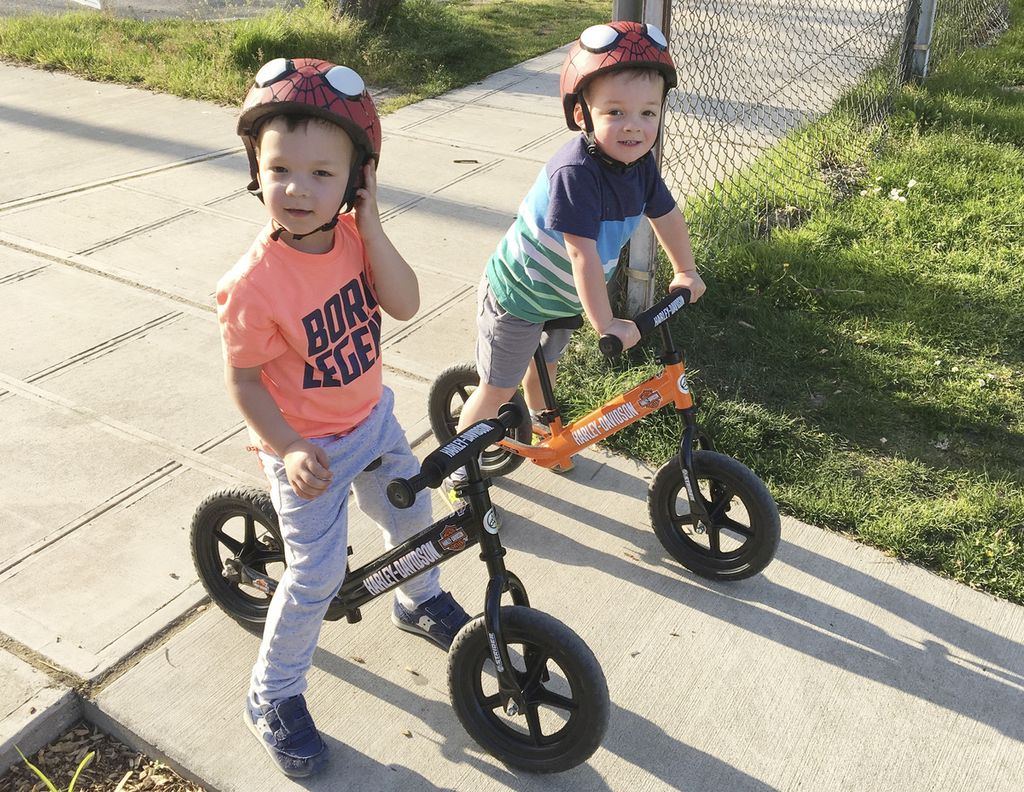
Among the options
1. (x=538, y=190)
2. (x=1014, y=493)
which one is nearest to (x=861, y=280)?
(x=1014, y=493)

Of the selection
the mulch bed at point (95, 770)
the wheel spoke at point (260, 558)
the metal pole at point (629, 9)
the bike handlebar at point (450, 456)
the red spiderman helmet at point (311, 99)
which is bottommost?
the mulch bed at point (95, 770)

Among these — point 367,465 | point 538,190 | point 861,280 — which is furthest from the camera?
point 861,280

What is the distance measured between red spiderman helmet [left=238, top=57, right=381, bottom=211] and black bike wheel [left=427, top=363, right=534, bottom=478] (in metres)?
1.47

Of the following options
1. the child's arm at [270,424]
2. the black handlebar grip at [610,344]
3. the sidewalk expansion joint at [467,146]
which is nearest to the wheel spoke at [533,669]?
the child's arm at [270,424]

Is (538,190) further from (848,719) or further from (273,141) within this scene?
(848,719)

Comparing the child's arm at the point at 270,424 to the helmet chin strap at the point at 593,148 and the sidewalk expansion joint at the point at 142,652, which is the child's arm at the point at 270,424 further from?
the helmet chin strap at the point at 593,148

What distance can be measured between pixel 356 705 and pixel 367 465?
705mm

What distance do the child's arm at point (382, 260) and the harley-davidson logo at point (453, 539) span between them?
531 mm

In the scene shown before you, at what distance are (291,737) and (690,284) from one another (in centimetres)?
165

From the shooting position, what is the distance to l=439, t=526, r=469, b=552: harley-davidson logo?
240cm

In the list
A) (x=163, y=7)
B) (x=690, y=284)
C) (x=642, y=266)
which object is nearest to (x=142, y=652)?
(x=690, y=284)

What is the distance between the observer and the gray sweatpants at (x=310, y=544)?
245 centimetres

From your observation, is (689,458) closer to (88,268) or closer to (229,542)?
(229,542)

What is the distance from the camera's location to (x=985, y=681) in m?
2.87
